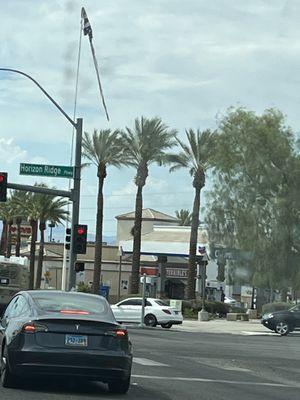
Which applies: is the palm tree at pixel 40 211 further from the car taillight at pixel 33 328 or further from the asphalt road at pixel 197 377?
the car taillight at pixel 33 328

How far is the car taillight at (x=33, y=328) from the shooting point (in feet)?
39.6

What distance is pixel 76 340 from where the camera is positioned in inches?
479

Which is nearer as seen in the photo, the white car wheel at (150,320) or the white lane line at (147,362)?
the white lane line at (147,362)

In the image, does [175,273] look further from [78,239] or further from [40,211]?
[78,239]

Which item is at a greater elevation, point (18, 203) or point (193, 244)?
point (18, 203)

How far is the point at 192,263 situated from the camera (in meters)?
56.5

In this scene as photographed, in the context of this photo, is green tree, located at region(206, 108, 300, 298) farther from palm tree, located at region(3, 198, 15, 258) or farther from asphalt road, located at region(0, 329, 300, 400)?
palm tree, located at region(3, 198, 15, 258)

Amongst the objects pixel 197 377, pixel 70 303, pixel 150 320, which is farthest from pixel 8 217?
pixel 70 303

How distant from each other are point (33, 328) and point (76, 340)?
2.07 feet

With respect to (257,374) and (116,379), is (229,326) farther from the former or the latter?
(116,379)

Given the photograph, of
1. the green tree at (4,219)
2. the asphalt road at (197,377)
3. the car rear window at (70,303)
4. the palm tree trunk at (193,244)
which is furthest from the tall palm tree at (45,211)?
the car rear window at (70,303)

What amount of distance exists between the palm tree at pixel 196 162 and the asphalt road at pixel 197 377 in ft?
95.3

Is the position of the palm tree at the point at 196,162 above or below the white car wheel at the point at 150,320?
above

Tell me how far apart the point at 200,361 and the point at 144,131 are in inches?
1507
